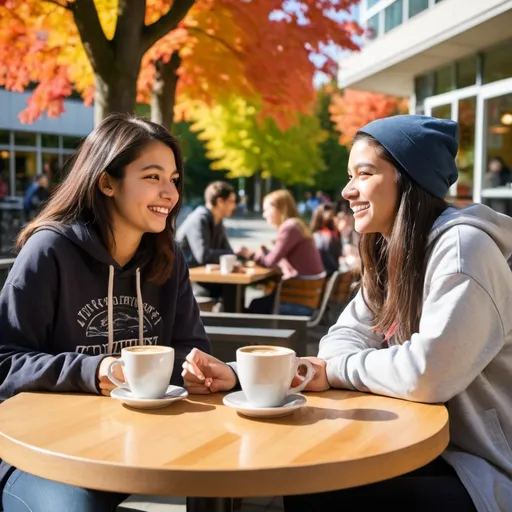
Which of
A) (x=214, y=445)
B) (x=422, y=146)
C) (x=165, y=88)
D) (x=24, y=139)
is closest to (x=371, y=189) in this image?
(x=422, y=146)

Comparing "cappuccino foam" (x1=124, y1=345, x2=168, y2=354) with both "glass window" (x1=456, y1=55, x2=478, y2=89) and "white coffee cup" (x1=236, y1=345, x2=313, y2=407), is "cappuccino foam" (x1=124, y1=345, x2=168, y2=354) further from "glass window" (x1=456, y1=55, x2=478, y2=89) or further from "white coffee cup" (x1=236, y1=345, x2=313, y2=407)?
"glass window" (x1=456, y1=55, x2=478, y2=89)

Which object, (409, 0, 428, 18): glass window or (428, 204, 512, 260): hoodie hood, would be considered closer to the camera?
(428, 204, 512, 260): hoodie hood

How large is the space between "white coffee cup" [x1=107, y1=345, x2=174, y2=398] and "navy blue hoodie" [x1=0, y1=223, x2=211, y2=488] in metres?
0.20

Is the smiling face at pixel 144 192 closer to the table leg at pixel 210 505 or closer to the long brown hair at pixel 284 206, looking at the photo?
the table leg at pixel 210 505

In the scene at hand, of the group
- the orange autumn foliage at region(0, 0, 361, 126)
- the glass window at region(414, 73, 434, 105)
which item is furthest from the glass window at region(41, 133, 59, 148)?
the orange autumn foliage at region(0, 0, 361, 126)

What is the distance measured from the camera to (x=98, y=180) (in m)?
2.69

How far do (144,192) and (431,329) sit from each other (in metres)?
1.15

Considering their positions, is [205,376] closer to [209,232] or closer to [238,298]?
[238,298]

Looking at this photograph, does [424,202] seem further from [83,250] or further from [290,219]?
[290,219]

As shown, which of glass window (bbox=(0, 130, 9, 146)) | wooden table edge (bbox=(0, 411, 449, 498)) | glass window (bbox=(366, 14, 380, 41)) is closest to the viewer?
wooden table edge (bbox=(0, 411, 449, 498))

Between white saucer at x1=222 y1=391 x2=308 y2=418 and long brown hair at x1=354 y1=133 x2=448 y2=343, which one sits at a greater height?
long brown hair at x1=354 y1=133 x2=448 y2=343

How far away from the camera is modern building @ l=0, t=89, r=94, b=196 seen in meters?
32.9

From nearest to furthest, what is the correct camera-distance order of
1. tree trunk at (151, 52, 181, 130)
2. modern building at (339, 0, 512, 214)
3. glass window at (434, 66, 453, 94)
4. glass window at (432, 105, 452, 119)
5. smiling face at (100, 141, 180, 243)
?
1. smiling face at (100, 141, 180, 243)
2. tree trunk at (151, 52, 181, 130)
3. modern building at (339, 0, 512, 214)
4. glass window at (432, 105, 452, 119)
5. glass window at (434, 66, 453, 94)

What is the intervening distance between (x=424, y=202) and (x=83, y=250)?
3.75 ft
